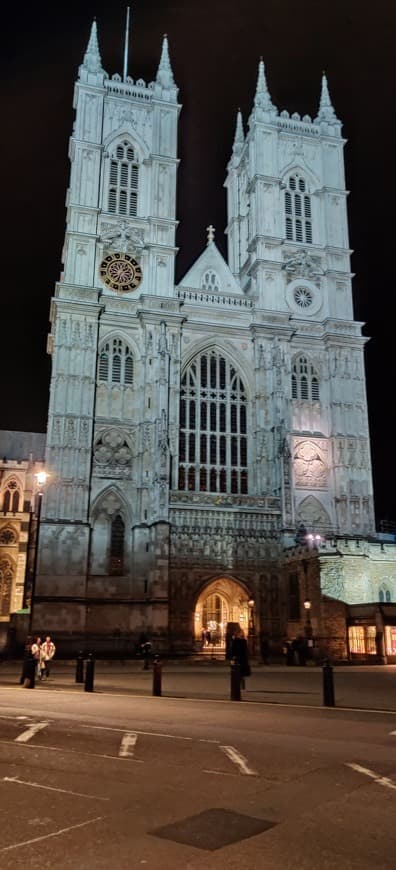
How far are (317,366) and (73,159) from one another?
69.4ft

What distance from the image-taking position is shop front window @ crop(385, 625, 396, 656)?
28.0m

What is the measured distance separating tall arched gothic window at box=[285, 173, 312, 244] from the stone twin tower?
13 centimetres

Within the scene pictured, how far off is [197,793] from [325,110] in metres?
54.5

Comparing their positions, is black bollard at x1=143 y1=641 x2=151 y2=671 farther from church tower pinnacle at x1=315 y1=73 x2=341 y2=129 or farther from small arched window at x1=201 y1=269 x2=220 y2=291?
church tower pinnacle at x1=315 y1=73 x2=341 y2=129

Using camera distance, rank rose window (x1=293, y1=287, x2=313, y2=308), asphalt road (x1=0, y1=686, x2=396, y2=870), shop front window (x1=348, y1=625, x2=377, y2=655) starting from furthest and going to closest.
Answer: rose window (x1=293, y1=287, x2=313, y2=308)
shop front window (x1=348, y1=625, x2=377, y2=655)
asphalt road (x1=0, y1=686, x2=396, y2=870)

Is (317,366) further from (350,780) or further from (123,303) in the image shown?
(350,780)

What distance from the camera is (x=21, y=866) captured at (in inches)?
184

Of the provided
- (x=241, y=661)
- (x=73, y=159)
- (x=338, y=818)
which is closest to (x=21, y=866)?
(x=338, y=818)

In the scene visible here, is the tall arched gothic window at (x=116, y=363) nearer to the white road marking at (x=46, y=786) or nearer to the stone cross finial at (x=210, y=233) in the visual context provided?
the stone cross finial at (x=210, y=233)

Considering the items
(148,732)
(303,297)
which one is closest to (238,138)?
(303,297)

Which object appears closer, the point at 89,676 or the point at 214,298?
the point at 89,676

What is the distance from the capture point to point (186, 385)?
43219 millimetres

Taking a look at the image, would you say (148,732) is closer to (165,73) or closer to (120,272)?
(120,272)

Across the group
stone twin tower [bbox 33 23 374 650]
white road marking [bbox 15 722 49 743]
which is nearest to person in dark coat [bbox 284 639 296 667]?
stone twin tower [bbox 33 23 374 650]
